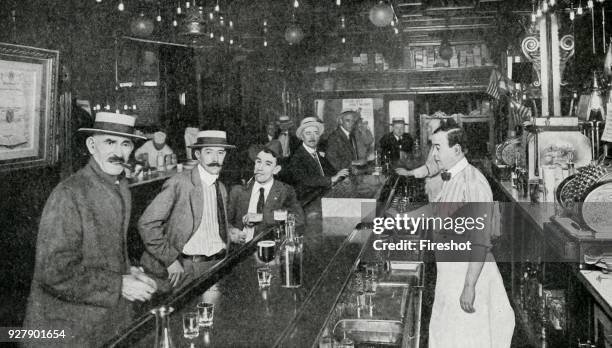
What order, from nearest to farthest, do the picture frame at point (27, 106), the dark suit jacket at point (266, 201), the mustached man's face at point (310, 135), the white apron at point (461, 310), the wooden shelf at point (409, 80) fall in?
the white apron at point (461, 310) < the picture frame at point (27, 106) < the dark suit jacket at point (266, 201) < the mustached man's face at point (310, 135) < the wooden shelf at point (409, 80)

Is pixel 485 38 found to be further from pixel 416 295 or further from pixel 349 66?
pixel 416 295

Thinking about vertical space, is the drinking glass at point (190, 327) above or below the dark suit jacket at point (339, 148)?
below

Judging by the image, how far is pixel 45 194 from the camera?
300 centimetres

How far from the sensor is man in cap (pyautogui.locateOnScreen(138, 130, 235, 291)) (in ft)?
8.64

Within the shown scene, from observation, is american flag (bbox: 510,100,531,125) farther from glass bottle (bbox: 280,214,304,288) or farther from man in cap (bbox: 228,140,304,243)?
glass bottle (bbox: 280,214,304,288)

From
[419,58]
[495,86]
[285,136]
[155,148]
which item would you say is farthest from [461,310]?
[419,58]

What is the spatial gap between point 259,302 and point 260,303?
0.01 m

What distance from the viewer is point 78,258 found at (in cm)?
195

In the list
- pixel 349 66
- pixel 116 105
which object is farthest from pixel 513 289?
pixel 349 66

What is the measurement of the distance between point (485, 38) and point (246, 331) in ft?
28.4

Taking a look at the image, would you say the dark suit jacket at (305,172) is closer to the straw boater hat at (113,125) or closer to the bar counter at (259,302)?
the straw boater hat at (113,125)

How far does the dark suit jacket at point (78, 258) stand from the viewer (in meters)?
1.87

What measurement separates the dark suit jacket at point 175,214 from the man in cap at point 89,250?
1.06ft

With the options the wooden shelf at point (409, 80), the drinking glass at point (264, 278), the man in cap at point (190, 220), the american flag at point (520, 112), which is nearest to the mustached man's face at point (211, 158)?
the man in cap at point (190, 220)
